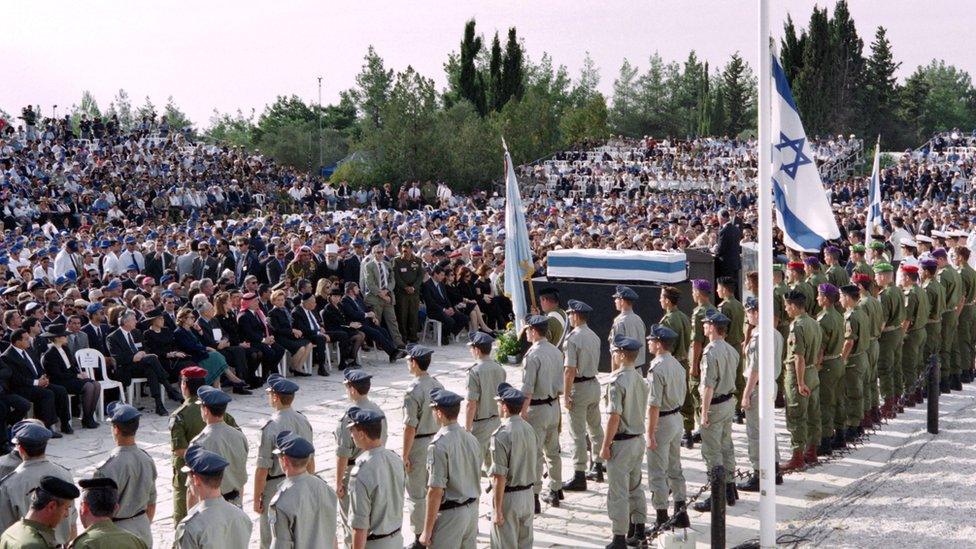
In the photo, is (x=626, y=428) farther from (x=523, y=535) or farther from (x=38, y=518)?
(x=38, y=518)

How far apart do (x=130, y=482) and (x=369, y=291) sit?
10.6m

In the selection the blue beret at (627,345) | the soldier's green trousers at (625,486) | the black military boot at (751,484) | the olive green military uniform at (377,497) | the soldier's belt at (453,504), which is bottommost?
the black military boot at (751,484)

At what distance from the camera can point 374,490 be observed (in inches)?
256

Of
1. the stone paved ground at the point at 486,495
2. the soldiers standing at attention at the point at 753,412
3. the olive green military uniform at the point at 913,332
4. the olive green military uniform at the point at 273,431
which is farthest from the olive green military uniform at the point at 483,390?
the olive green military uniform at the point at 913,332

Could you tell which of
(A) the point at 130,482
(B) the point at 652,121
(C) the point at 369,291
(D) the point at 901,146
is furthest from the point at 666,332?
(B) the point at 652,121

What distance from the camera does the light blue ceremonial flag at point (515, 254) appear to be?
41.8 feet

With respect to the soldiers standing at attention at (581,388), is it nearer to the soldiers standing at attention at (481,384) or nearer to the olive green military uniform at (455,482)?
the soldiers standing at attention at (481,384)

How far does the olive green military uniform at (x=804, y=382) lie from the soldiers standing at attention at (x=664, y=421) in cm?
212

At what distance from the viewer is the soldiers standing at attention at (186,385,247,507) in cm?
736

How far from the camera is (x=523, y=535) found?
7605 millimetres

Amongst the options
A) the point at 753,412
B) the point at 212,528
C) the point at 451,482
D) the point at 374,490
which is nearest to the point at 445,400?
the point at 451,482

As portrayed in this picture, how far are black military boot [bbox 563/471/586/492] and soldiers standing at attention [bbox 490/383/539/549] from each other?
2865 millimetres

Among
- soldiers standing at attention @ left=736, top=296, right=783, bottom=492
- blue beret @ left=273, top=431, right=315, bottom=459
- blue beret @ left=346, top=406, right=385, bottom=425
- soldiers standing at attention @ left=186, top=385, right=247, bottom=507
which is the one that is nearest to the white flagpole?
soldiers standing at attention @ left=736, top=296, right=783, bottom=492

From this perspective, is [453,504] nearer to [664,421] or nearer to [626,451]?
[626,451]
